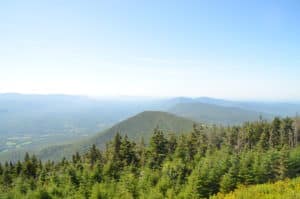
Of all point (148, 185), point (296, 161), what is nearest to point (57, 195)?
point (148, 185)

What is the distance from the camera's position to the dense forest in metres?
31.8

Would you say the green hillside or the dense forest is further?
the dense forest

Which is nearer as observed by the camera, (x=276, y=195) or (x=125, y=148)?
(x=276, y=195)

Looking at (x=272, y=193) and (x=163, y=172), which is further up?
(x=272, y=193)

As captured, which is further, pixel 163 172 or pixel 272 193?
pixel 163 172

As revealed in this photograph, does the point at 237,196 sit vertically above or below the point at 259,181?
above

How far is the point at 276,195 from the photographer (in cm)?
1377

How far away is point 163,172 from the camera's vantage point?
39500 millimetres

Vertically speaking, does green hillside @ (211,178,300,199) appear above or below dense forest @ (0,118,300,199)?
above

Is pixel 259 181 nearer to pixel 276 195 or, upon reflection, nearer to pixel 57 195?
pixel 276 195

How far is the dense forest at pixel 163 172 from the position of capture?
104 ft

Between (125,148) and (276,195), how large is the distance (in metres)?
44.0

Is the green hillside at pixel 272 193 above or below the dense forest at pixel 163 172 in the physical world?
above

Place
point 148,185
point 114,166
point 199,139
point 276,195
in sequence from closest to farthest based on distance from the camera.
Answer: point 276,195 < point 148,185 < point 114,166 < point 199,139
